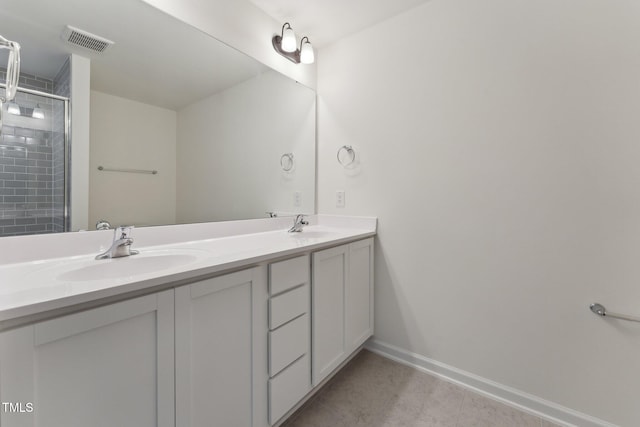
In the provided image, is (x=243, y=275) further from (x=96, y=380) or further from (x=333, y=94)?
(x=333, y=94)

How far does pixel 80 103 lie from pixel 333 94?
1.51m

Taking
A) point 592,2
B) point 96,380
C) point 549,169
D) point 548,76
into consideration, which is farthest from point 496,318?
point 96,380

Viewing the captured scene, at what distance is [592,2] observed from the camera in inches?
46.6

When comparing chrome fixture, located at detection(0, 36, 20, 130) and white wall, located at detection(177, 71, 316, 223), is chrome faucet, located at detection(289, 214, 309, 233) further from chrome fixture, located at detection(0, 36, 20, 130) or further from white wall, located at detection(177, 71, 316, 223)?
chrome fixture, located at detection(0, 36, 20, 130)

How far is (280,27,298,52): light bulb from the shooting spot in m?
1.72

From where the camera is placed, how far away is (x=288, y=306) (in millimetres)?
1164

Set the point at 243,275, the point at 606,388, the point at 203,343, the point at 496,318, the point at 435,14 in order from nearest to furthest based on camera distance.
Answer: the point at 203,343
the point at 243,275
the point at 606,388
the point at 496,318
the point at 435,14

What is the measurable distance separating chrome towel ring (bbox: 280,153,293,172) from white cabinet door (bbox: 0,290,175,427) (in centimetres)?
131

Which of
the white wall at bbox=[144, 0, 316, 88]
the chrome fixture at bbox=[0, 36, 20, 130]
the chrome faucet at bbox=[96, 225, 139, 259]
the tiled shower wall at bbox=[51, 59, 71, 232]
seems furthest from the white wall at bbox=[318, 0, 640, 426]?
the chrome fixture at bbox=[0, 36, 20, 130]

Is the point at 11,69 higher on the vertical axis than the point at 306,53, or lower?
lower


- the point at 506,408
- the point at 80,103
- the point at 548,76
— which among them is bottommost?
the point at 506,408

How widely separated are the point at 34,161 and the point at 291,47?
4.79ft

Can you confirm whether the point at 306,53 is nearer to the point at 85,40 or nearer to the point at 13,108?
the point at 85,40

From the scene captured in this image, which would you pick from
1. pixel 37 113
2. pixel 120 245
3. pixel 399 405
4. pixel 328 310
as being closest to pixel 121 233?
pixel 120 245
